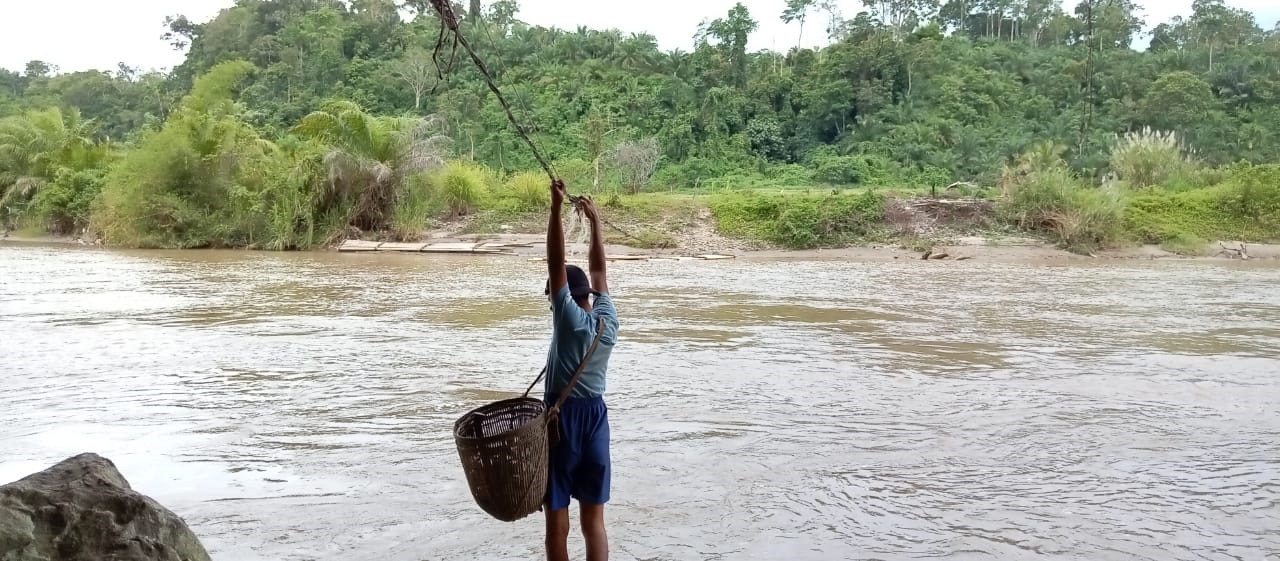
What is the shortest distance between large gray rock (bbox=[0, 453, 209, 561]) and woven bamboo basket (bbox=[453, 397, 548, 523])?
2.89 ft

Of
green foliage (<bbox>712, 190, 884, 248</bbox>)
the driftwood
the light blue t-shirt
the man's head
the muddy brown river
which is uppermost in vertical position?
green foliage (<bbox>712, 190, 884, 248</bbox>)

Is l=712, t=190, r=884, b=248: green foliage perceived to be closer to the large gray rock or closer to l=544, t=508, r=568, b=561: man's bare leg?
l=544, t=508, r=568, b=561: man's bare leg

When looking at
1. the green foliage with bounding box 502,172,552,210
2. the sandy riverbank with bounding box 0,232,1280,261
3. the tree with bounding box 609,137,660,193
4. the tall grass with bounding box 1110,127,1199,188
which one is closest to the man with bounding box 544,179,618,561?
Answer: the sandy riverbank with bounding box 0,232,1280,261

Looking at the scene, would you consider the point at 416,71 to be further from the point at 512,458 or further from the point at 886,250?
the point at 512,458

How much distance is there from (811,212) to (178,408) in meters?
20.7

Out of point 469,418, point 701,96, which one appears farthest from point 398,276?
point 701,96

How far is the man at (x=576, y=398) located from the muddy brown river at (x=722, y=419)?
65cm

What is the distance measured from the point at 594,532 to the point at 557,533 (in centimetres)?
15

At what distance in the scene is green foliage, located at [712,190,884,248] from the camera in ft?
84.6

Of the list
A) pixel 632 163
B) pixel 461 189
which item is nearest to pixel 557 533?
pixel 461 189

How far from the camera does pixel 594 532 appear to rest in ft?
12.1

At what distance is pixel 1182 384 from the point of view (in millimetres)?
8039

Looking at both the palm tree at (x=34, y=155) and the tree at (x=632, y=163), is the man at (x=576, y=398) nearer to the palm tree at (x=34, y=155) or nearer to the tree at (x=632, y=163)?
the tree at (x=632, y=163)

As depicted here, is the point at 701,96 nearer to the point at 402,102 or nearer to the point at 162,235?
the point at 402,102
